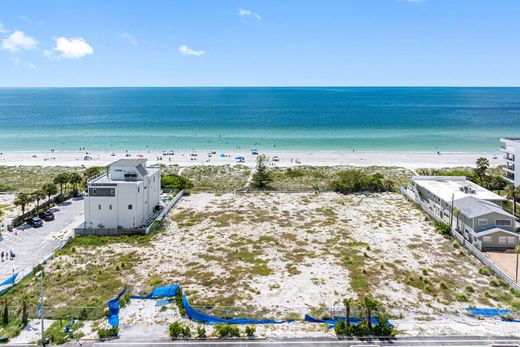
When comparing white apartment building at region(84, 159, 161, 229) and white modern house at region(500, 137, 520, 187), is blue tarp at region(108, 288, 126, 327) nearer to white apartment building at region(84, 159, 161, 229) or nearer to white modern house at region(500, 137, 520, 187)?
white apartment building at region(84, 159, 161, 229)

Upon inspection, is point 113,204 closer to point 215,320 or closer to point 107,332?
point 107,332

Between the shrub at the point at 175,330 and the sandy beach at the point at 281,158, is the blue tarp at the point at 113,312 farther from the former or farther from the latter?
the sandy beach at the point at 281,158

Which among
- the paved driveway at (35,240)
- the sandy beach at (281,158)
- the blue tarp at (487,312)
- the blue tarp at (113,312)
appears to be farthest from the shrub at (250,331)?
the sandy beach at (281,158)

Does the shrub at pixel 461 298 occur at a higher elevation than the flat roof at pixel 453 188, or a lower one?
lower

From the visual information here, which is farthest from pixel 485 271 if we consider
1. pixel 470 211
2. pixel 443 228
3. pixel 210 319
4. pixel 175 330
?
pixel 175 330

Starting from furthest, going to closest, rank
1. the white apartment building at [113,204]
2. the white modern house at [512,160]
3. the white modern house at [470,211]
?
the white modern house at [512,160] < the white apartment building at [113,204] < the white modern house at [470,211]

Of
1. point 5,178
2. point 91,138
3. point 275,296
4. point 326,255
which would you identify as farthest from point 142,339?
point 91,138

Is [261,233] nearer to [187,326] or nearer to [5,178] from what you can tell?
[187,326]
